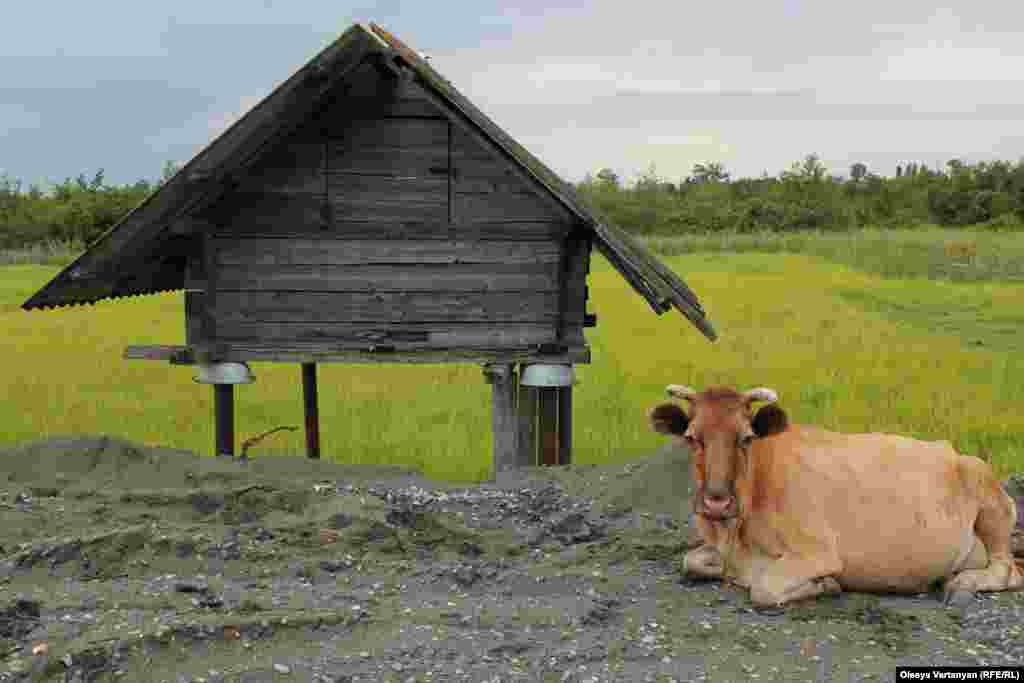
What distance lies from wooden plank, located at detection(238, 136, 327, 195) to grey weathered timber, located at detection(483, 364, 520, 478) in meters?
1.98

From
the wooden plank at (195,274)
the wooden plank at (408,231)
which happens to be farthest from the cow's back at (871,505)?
the wooden plank at (195,274)

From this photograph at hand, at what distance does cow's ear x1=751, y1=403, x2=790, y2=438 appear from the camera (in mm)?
6172

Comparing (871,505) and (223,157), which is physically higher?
(223,157)

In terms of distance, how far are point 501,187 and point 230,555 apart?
11.7 ft

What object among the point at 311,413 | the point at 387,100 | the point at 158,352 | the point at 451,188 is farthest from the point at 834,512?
the point at 311,413

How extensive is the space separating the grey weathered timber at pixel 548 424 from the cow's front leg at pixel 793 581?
355 centimetres

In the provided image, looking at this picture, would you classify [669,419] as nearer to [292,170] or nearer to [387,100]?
[387,100]

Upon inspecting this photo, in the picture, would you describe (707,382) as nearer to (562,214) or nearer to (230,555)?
(562,214)

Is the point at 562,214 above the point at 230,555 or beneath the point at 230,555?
above

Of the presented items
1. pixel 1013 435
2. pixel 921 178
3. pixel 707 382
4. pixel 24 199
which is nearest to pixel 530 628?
pixel 1013 435

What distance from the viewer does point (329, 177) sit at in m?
8.96

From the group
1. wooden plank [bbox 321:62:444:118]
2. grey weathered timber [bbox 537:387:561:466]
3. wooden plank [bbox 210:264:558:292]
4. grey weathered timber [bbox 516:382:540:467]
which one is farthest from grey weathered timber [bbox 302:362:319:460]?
wooden plank [bbox 321:62:444:118]

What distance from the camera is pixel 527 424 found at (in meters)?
9.84

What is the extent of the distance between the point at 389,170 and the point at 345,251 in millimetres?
694
